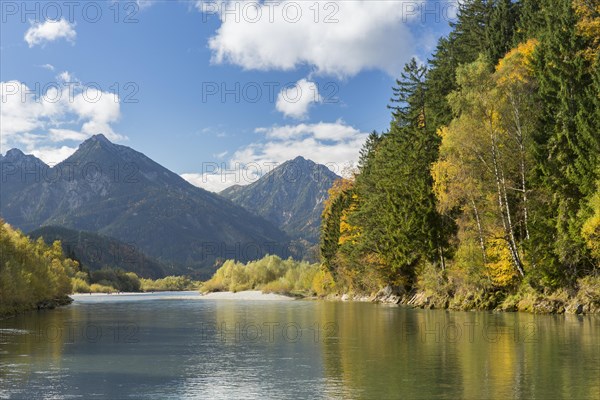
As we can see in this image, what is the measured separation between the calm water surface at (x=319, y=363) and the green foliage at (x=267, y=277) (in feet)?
333

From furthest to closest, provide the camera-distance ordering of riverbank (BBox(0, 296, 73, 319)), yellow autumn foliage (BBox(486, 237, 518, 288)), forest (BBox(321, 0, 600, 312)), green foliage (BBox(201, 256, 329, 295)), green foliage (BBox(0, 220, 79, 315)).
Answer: green foliage (BBox(201, 256, 329, 295)) < riverbank (BBox(0, 296, 73, 319)) < green foliage (BBox(0, 220, 79, 315)) < yellow autumn foliage (BBox(486, 237, 518, 288)) < forest (BBox(321, 0, 600, 312))

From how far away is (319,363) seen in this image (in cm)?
2536

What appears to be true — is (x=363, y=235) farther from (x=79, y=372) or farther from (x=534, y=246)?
(x=79, y=372)

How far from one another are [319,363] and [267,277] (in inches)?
6052

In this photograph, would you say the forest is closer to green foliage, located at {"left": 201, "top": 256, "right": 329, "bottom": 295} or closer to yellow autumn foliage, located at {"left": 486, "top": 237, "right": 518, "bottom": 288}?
yellow autumn foliage, located at {"left": 486, "top": 237, "right": 518, "bottom": 288}

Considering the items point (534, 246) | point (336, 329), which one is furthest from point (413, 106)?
point (336, 329)

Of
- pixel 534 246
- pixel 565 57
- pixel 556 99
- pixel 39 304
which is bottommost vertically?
pixel 39 304

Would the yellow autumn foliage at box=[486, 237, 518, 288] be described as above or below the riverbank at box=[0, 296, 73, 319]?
above

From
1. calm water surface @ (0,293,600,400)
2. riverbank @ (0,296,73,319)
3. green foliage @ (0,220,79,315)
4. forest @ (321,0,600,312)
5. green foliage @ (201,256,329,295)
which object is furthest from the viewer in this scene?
green foliage @ (201,256,329,295)

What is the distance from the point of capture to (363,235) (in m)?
88.4

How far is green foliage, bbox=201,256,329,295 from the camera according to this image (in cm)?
14762

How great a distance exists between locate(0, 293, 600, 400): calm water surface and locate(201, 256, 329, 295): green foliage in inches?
4002

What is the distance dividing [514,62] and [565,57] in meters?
5.38

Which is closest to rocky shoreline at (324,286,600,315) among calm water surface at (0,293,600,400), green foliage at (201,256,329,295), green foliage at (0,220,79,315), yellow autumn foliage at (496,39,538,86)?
calm water surface at (0,293,600,400)
